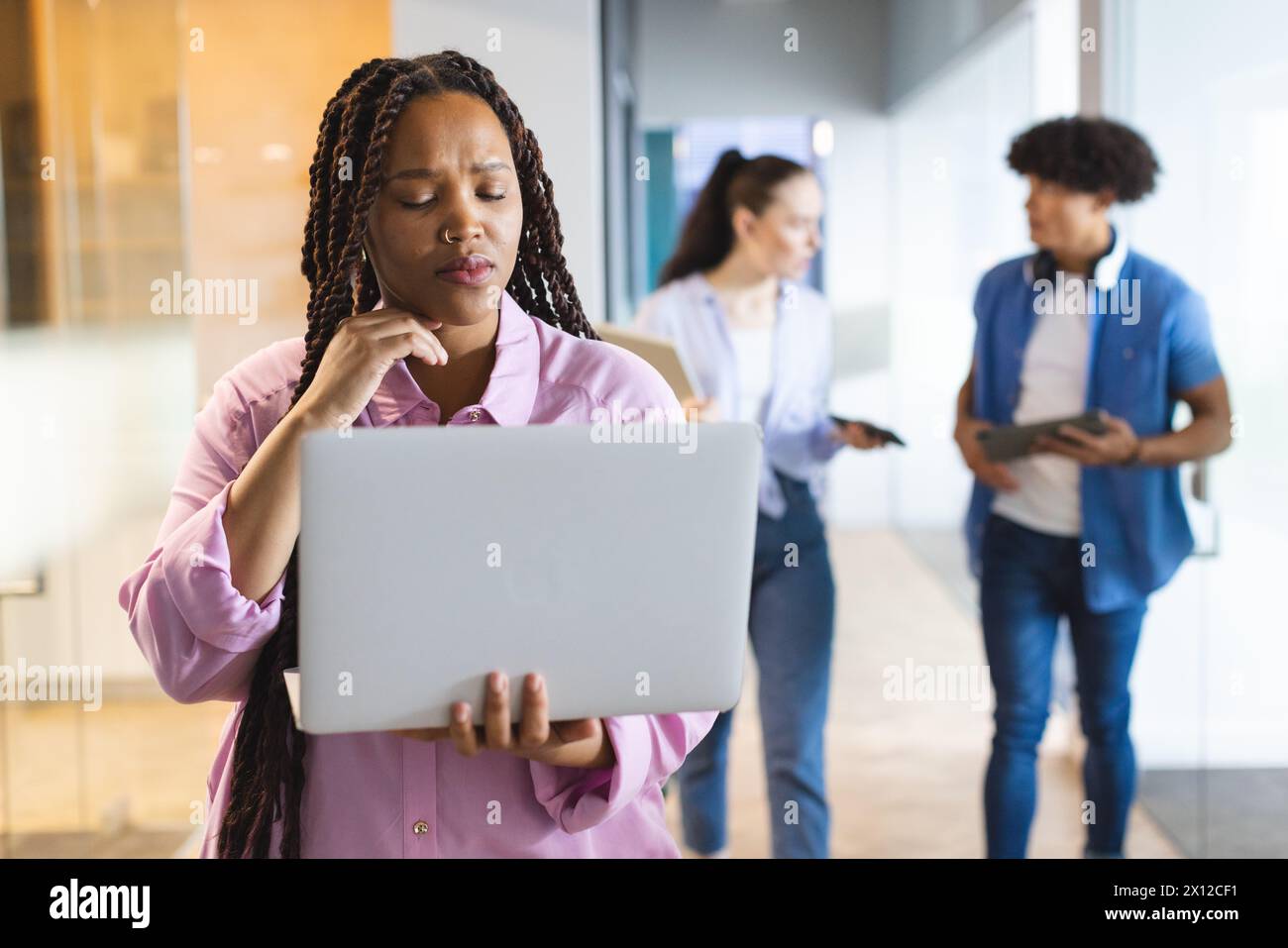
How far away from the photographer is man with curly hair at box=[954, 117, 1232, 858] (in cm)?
270

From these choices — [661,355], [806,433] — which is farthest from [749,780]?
[661,355]

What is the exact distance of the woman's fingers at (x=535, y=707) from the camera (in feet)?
3.49

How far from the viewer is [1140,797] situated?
3.46 meters

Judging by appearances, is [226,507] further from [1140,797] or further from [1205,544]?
[1140,797]

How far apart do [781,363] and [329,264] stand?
1710 millimetres

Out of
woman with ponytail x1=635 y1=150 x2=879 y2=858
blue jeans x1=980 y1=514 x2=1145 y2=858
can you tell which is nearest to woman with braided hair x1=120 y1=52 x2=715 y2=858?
woman with ponytail x1=635 y1=150 x2=879 y2=858

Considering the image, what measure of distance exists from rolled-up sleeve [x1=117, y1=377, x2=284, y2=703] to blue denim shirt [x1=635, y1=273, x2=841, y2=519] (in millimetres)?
1651

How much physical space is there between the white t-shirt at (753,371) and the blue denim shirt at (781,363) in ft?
0.05

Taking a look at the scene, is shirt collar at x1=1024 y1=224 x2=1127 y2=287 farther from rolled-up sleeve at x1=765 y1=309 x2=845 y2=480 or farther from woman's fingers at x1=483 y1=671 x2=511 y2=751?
woman's fingers at x1=483 y1=671 x2=511 y2=751

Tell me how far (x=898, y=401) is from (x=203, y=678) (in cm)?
632

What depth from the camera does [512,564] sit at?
104cm

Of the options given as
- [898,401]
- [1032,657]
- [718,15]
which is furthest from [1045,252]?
[718,15]

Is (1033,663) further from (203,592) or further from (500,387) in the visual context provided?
(203,592)

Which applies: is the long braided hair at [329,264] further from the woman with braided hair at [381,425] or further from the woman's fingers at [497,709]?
the woman's fingers at [497,709]
